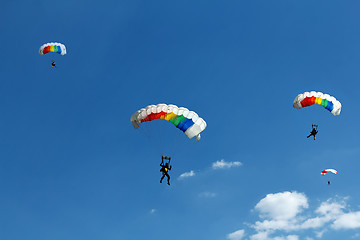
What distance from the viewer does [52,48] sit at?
51.7m

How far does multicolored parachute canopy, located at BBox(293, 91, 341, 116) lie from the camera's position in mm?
41750

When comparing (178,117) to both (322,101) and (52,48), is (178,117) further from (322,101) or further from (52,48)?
(52,48)

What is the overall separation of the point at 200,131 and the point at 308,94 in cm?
1850

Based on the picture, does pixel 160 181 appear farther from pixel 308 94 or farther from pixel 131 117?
pixel 308 94

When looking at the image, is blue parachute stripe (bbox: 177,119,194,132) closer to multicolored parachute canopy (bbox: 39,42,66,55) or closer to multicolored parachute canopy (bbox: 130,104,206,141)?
multicolored parachute canopy (bbox: 130,104,206,141)

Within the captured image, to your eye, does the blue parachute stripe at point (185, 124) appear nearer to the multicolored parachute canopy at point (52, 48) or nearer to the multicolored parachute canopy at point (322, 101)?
the multicolored parachute canopy at point (322, 101)

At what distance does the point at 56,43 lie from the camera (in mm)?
52406

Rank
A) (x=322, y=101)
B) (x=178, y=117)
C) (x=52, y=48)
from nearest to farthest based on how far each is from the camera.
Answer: (x=178, y=117)
(x=322, y=101)
(x=52, y=48)

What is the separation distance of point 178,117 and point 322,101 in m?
20.3

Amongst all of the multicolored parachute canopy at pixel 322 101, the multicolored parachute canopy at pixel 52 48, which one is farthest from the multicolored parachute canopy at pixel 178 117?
the multicolored parachute canopy at pixel 52 48

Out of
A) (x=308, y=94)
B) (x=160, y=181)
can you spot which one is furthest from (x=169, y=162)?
(x=308, y=94)

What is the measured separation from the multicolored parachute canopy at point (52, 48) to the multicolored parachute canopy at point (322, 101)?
31.8 metres

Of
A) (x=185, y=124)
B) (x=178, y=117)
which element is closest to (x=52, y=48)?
(x=178, y=117)

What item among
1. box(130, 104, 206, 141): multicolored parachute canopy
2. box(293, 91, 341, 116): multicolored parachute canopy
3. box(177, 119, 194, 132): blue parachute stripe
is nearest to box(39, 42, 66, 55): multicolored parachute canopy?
box(130, 104, 206, 141): multicolored parachute canopy
